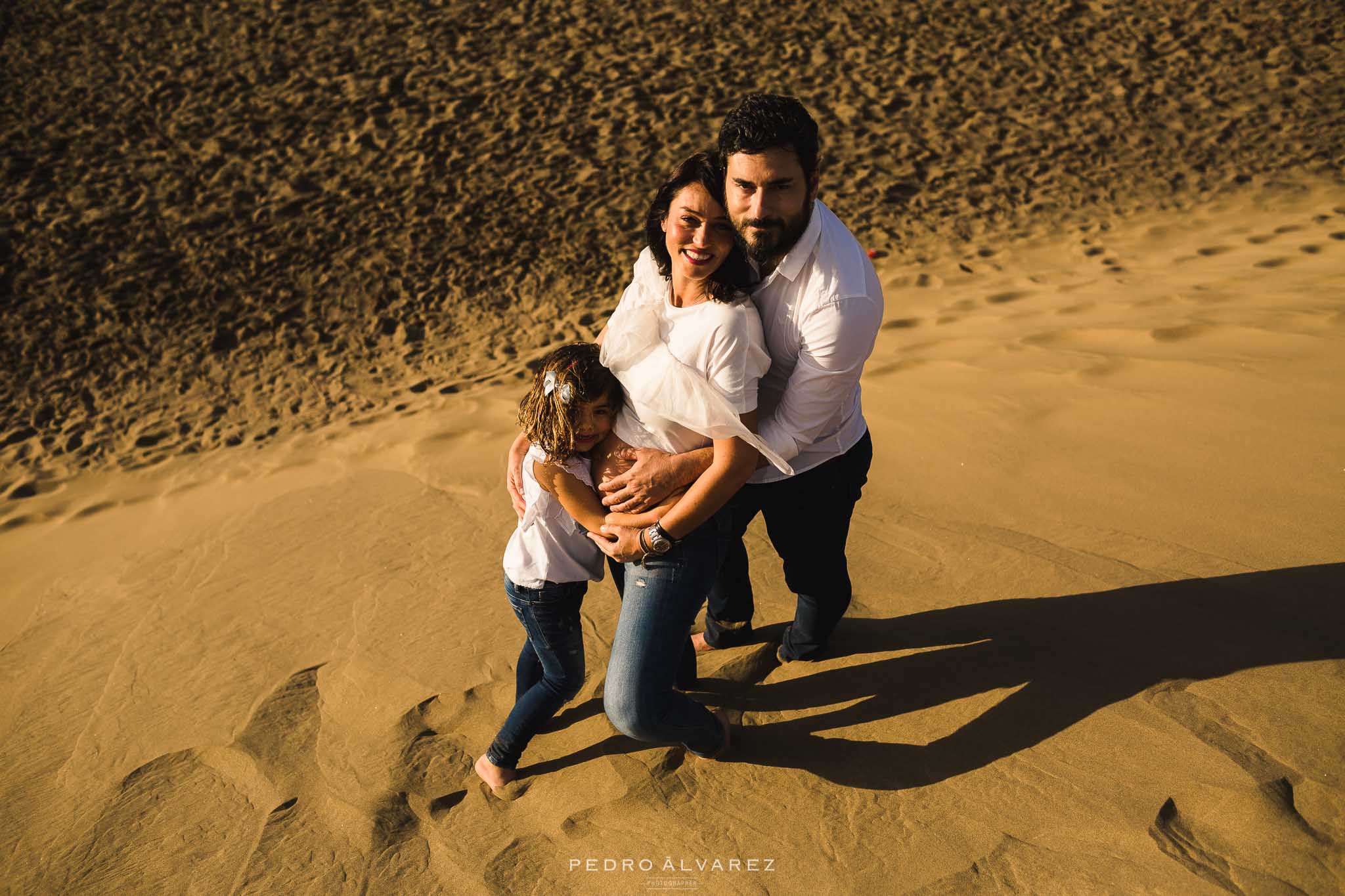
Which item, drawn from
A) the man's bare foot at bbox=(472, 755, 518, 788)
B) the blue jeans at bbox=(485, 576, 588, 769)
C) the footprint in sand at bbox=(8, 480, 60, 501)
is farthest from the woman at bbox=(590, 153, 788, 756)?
the footprint in sand at bbox=(8, 480, 60, 501)

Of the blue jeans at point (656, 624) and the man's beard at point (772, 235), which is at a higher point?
the man's beard at point (772, 235)

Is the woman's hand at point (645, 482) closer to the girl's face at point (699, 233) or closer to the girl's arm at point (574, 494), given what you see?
the girl's arm at point (574, 494)

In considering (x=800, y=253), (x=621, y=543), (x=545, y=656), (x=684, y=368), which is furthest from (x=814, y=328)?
(x=545, y=656)

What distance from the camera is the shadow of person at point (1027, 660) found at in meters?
2.82

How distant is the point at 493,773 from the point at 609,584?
3.84 ft

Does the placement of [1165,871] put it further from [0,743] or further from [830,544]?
[0,743]

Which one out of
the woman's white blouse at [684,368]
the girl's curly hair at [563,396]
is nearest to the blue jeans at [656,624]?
the woman's white blouse at [684,368]

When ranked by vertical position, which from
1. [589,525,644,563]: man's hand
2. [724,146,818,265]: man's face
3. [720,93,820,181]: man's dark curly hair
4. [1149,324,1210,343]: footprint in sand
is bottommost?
[1149,324,1210,343]: footprint in sand

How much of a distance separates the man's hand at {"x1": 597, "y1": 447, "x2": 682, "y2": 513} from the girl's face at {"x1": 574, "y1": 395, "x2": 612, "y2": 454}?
105mm

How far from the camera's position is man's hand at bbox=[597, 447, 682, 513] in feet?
8.13

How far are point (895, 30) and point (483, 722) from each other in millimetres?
10034

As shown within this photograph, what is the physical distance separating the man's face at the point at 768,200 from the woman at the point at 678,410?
0.19ft

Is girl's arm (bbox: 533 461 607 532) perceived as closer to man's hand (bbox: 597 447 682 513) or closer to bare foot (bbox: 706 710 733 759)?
man's hand (bbox: 597 447 682 513)

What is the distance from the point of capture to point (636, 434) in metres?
2.53
